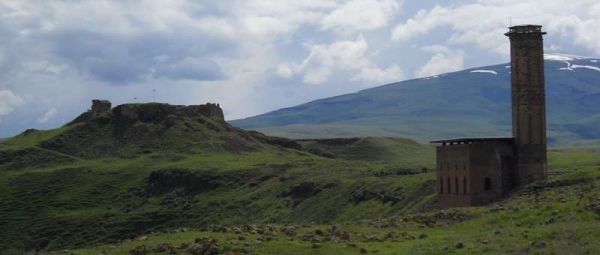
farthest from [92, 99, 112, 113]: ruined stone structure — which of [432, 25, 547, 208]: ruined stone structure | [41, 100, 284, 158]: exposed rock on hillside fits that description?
[432, 25, 547, 208]: ruined stone structure

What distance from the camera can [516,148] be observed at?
229 ft

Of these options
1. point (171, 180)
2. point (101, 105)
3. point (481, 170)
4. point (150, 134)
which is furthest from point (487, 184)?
point (101, 105)

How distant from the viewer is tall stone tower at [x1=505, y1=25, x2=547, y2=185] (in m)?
69.1

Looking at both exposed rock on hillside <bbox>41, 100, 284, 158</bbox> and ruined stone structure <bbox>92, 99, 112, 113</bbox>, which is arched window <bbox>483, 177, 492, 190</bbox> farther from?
ruined stone structure <bbox>92, 99, 112, 113</bbox>

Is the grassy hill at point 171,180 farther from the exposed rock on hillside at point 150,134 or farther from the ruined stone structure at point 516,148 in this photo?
the ruined stone structure at point 516,148

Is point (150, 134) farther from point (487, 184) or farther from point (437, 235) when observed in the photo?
point (437, 235)

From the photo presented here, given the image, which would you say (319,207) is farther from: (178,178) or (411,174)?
(178,178)

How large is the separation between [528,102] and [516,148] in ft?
10.7

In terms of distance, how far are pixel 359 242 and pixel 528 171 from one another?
98.6 feet

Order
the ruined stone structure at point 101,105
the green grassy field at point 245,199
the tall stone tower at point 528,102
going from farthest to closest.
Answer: the ruined stone structure at point 101,105
the tall stone tower at point 528,102
the green grassy field at point 245,199

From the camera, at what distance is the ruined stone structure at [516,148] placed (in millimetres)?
68356

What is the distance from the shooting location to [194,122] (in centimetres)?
16300

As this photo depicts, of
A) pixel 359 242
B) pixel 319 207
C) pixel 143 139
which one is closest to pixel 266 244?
pixel 359 242

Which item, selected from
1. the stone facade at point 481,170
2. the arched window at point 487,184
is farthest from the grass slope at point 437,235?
the arched window at point 487,184
